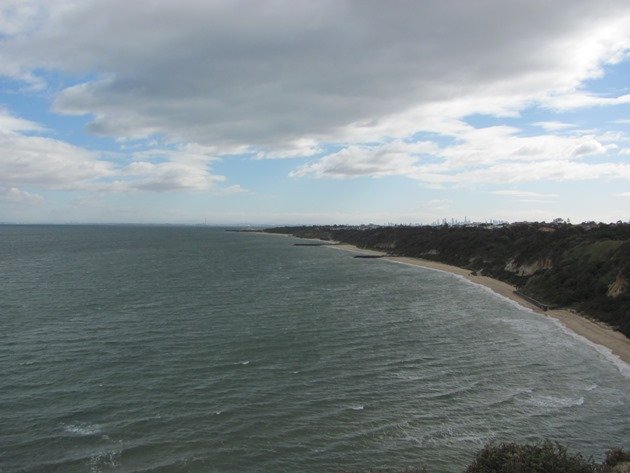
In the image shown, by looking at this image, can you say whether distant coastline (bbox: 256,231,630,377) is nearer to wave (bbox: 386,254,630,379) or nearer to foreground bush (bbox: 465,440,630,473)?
wave (bbox: 386,254,630,379)

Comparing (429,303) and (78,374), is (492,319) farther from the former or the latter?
(78,374)

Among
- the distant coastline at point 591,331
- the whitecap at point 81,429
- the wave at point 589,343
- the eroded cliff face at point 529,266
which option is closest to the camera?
the whitecap at point 81,429

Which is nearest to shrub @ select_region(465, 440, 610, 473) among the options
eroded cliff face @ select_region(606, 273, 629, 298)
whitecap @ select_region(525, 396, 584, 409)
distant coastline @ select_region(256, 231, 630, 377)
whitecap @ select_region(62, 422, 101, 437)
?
whitecap @ select_region(525, 396, 584, 409)

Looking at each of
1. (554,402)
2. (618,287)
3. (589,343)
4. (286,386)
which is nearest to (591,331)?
(589,343)

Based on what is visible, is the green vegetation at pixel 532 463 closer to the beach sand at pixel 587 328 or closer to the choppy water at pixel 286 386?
the choppy water at pixel 286 386

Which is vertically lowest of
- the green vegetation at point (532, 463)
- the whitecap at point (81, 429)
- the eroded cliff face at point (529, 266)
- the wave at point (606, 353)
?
the whitecap at point (81, 429)

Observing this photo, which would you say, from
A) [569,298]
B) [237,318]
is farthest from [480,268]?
[237,318]

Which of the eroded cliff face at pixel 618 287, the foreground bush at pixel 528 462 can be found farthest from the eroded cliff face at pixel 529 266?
the foreground bush at pixel 528 462

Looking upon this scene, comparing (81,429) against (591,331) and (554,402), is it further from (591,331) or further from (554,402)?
(591,331)

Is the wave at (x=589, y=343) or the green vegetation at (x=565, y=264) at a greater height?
the green vegetation at (x=565, y=264)
